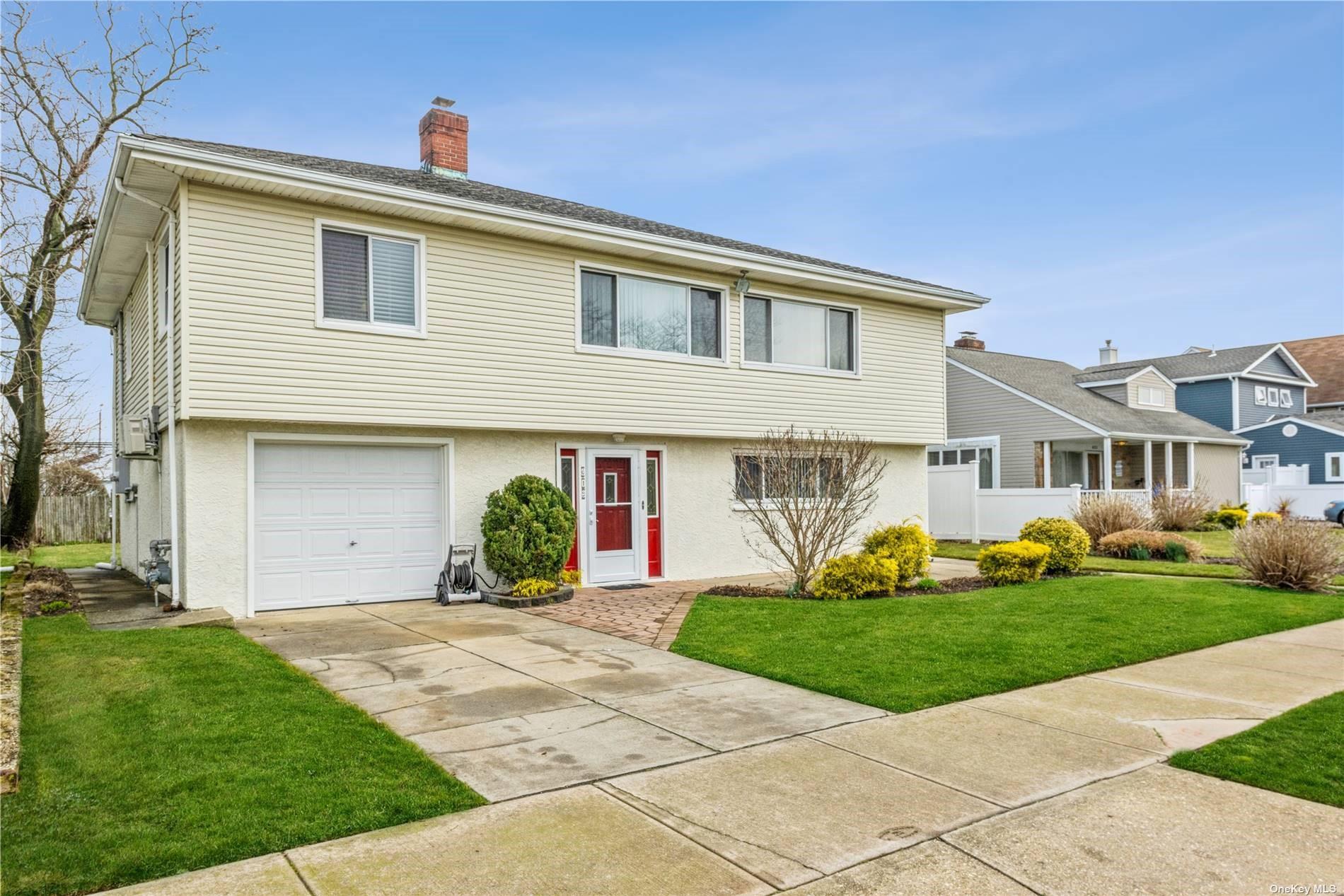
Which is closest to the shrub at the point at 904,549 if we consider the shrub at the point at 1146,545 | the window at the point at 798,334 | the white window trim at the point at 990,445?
the window at the point at 798,334

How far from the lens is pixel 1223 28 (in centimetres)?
1320

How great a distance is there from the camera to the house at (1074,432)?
25172 millimetres

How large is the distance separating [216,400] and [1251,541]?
13942mm

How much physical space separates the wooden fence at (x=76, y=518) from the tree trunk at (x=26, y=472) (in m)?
3.10

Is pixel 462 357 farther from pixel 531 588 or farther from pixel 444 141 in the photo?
pixel 444 141

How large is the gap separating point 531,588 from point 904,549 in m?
5.25

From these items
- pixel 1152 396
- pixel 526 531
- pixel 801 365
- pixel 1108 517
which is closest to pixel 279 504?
pixel 526 531

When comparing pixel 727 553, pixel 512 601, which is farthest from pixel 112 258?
pixel 727 553

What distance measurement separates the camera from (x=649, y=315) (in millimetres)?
13266

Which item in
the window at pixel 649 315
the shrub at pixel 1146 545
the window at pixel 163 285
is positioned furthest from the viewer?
the shrub at pixel 1146 545

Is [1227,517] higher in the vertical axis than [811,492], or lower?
lower

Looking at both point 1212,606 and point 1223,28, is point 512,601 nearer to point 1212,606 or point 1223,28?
point 1212,606

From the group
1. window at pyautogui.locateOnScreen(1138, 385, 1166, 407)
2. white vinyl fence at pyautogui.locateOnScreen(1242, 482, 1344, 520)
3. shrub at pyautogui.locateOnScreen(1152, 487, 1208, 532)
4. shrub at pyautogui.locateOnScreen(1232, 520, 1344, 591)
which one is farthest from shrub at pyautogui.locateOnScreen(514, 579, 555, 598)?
white vinyl fence at pyautogui.locateOnScreen(1242, 482, 1344, 520)

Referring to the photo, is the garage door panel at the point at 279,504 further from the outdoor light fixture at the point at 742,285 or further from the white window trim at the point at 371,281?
the outdoor light fixture at the point at 742,285
